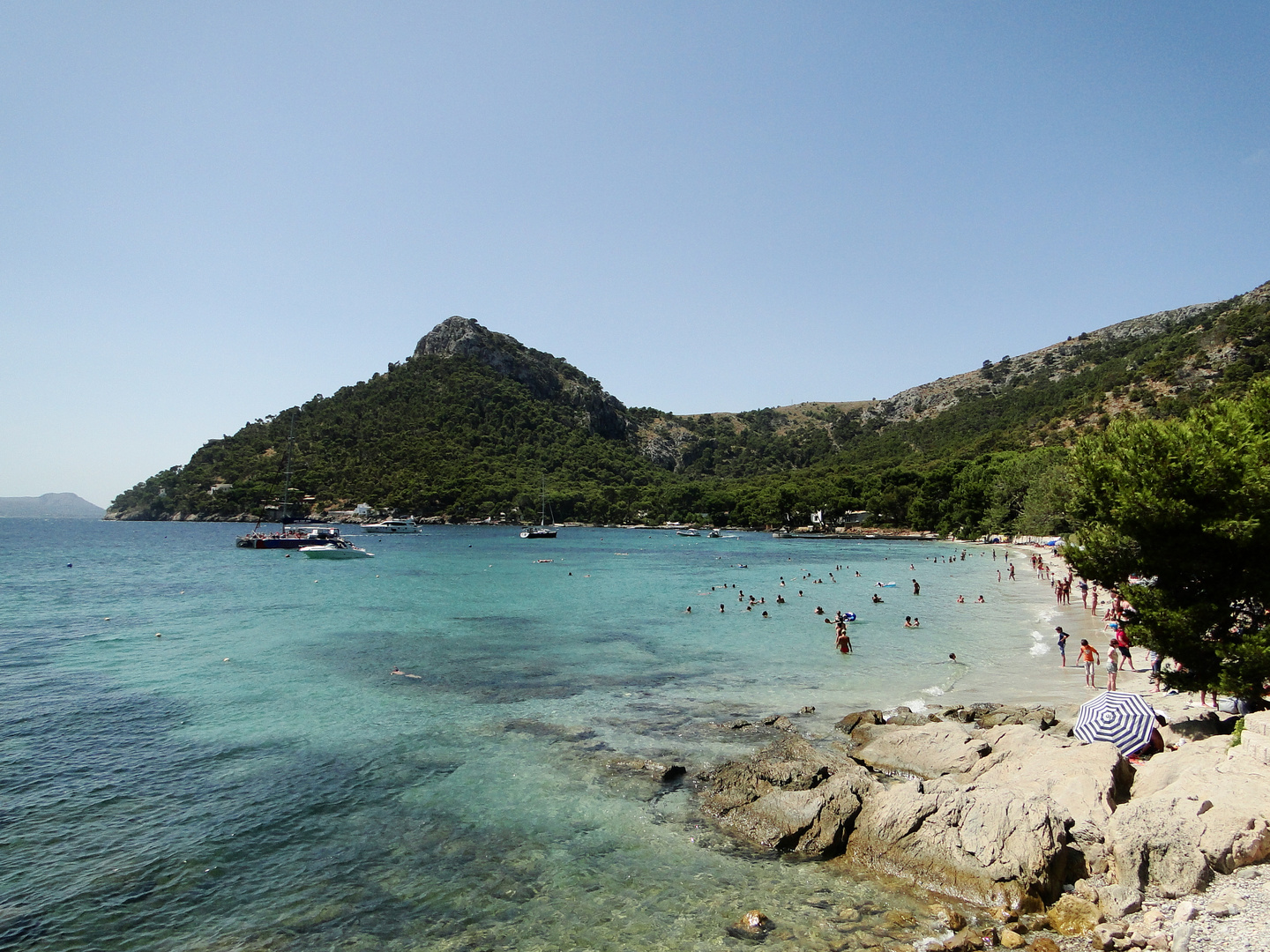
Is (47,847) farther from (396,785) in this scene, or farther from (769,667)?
(769,667)

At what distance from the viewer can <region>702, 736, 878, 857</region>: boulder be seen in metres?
12.1

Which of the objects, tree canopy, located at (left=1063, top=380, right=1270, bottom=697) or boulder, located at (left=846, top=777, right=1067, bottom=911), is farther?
tree canopy, located at (left=1063, top=380, right=1270, bottom=697)

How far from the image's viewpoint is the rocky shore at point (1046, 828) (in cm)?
888

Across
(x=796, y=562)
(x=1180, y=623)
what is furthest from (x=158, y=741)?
(x=796, y=562)

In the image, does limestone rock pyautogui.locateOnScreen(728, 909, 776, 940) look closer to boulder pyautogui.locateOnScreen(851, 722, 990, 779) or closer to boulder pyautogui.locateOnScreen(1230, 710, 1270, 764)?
boulder pyautogui.locateOnScreen(851, 722, 990, 779)

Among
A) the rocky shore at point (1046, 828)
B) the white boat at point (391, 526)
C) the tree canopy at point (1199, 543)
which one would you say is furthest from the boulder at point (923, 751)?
the white boat at point (391, 526)

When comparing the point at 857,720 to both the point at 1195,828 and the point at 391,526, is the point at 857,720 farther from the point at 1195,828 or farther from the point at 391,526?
the point at 391,526

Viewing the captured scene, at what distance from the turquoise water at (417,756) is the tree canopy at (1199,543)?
8094 millimetres

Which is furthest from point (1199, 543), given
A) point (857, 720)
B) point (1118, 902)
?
point (857, 720)

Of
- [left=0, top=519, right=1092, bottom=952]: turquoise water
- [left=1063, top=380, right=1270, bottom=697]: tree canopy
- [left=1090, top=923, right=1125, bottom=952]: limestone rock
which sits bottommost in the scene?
[left=0, top=519, right=1092, bottom=952]: turquoise water

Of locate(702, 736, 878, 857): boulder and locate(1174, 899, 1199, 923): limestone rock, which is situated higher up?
locate(1174, 899, 1199, 923): limestone rock

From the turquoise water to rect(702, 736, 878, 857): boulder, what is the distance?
0.65 metres

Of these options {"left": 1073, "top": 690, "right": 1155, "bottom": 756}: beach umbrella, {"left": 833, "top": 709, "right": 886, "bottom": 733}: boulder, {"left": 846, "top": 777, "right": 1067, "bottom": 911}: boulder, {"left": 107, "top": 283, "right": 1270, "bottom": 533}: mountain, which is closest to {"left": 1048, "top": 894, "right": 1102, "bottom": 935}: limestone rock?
{"left": 846, "top": 777, "right": 1067, "bottom": 911}: boulder

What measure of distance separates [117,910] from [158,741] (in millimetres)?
9332
